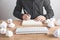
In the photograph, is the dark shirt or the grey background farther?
the grey background

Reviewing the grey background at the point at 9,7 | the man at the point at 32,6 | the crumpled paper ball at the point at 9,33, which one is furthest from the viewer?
the grey background at the point at 9,7

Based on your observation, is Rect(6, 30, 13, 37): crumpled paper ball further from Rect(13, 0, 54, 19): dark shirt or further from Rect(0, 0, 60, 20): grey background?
Rect(0, 0, 60, 20): grey background

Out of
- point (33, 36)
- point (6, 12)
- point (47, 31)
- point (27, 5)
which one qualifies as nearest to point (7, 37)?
point (33, 36)

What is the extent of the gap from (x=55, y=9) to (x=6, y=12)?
28.7 inches

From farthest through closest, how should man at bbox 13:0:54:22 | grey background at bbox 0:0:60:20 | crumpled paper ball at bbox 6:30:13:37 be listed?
grey background at bbox 0:0:60:20 → man at bbox 13:0:54:22 → crumpled paper ball at bbox 6:30:13:37

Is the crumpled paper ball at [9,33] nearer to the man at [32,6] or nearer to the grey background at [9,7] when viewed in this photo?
the man at [32,6]

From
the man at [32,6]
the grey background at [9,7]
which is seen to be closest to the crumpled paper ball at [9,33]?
the man at [32,6]

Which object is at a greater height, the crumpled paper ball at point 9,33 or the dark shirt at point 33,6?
the dark shirt at point 33,6

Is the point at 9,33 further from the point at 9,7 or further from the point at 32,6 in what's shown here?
the point at 9,7

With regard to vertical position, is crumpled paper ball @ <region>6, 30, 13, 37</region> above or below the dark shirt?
below

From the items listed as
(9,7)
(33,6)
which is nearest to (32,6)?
(33,6)

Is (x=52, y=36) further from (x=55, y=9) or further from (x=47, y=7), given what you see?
(x=55, y=9)

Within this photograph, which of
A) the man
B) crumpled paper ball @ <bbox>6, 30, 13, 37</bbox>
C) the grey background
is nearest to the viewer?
crumpled paper ball @ <bbox>6, 30, 13, 37</bbox>

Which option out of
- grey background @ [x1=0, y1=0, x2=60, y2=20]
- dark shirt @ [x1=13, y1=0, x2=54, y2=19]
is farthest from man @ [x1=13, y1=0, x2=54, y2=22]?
grey background @ [x1=0, y1=0, x2=60, y2=20]
